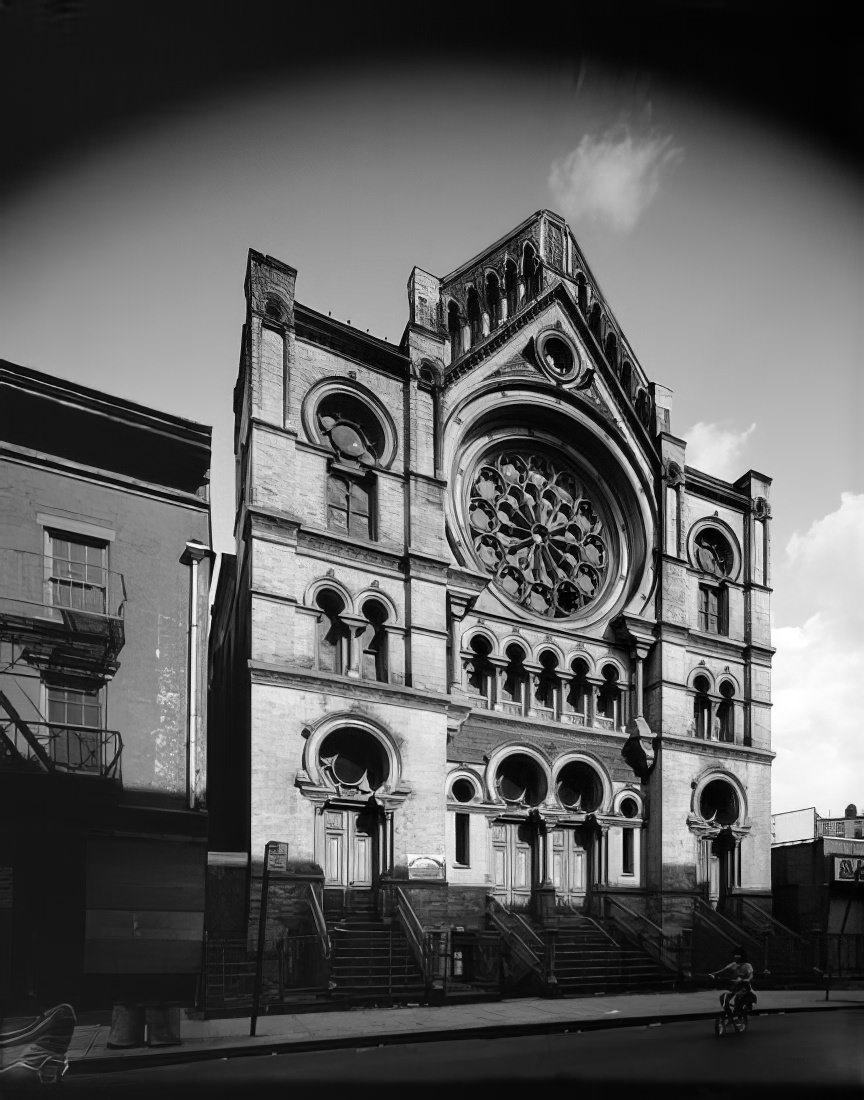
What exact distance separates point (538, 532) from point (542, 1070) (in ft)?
45.0

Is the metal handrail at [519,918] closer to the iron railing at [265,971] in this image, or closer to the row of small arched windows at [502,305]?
the iron railing at [265,971]

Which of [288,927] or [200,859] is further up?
[200,859]

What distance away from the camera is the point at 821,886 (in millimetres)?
26969

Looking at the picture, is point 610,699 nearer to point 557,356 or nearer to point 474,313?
point 557,356

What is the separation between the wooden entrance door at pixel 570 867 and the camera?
23969 millimetres

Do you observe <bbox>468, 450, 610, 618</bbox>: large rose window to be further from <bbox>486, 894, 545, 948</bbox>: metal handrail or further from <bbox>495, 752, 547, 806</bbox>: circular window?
<bbox>486, 894, 545, 948</bbox>: metal handrail

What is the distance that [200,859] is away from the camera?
1762 centimetres

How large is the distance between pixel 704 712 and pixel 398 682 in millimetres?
9602

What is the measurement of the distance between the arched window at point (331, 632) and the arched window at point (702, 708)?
10.3m

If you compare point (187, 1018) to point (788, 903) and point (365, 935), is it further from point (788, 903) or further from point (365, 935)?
point (788, 903)

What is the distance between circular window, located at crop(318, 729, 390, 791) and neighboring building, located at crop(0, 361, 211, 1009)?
3499 mm

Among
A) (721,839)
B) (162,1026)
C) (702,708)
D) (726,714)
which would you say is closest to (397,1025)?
(162,1026)

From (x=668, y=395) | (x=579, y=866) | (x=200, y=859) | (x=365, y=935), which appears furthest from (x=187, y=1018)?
(x=668, y=395)

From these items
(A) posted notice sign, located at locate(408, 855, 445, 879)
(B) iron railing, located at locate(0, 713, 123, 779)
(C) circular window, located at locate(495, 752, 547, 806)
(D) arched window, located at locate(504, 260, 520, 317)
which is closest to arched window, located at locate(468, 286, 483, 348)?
A: (D) arched window, located at locate(504, 260, 520, 317)
